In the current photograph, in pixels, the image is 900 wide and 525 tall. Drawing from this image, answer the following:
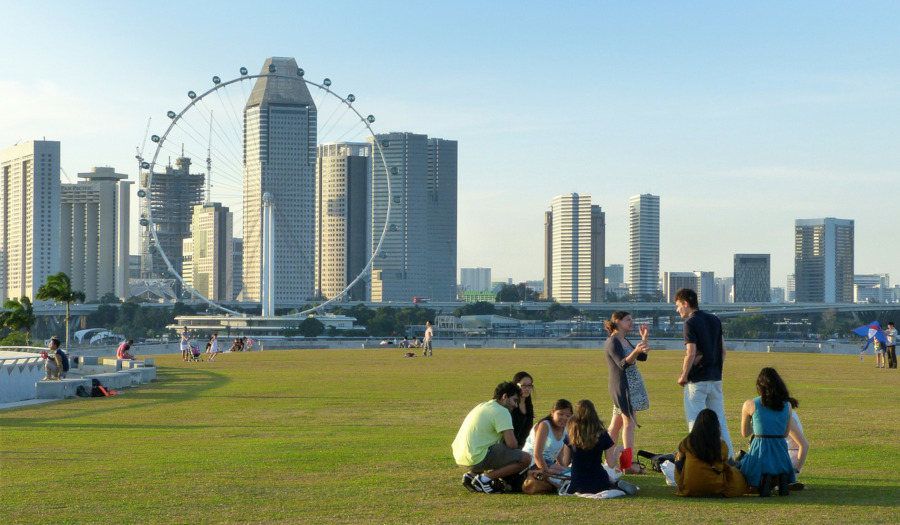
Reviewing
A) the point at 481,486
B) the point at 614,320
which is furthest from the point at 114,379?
the point at 481,486

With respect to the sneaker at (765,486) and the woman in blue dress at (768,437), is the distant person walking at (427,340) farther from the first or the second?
the sneaker at (765,486)

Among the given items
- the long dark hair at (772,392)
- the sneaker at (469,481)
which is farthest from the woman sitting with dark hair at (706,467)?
the sneaker at (469,481)

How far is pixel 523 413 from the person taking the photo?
13.0 metres

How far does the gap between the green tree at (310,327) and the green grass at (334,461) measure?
123 m

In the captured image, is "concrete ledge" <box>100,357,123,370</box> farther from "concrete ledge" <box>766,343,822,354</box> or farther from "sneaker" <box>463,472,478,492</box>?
"concrete ledge" <box>766,343,822,354</box>

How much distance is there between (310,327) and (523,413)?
139498mm

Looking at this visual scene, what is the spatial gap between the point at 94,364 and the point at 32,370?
9.70 metres

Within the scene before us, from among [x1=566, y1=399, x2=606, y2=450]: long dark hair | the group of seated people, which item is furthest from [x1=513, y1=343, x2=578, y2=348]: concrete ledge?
[x1=566, y1=399, x2=606, y2=450]: long dark hair

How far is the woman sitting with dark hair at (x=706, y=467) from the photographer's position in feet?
35.6

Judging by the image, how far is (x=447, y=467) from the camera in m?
13.0

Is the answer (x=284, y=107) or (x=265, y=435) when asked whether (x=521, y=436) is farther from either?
(x=284, y=107)

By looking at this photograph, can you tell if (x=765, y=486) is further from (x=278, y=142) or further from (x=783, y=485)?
(x=278, y=142)

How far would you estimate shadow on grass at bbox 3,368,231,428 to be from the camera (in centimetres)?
2005

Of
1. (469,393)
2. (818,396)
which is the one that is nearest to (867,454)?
(818,396)
